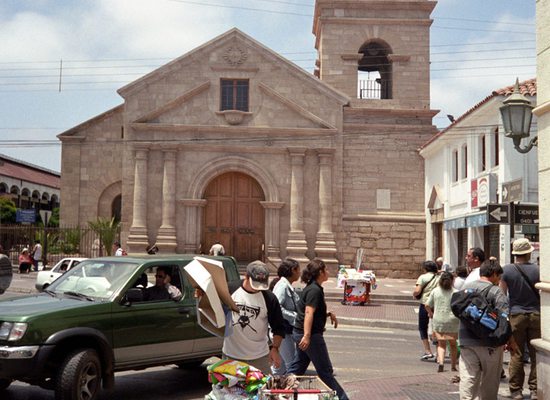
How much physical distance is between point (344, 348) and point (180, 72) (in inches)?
787

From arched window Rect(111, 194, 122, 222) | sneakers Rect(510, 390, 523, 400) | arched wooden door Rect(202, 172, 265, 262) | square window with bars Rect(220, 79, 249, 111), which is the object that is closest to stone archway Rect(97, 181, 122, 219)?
arched window Rect(111, 194, 122, 222)

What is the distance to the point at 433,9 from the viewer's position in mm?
32438

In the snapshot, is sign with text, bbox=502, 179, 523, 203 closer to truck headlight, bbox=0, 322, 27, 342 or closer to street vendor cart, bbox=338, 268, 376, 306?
street vendor cart, bbox=338, 268, 376, 306

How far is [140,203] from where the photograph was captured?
29.0 meters

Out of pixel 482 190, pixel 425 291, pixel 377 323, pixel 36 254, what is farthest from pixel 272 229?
pixel 425 291

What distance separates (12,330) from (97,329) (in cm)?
94

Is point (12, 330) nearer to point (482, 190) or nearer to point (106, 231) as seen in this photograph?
point (482, 190)

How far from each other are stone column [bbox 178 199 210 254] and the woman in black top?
21904mm

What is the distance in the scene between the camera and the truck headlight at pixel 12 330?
6.96m

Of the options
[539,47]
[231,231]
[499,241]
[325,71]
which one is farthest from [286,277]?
[325,71]

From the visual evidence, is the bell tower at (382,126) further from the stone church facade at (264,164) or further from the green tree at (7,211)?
the green tree at (7,211)

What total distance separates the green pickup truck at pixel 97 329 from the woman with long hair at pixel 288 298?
1.03m

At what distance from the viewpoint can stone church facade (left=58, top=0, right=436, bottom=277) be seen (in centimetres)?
2917

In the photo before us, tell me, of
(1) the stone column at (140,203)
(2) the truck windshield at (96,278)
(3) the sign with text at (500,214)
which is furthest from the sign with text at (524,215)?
(1) the stone column at (140,203)
